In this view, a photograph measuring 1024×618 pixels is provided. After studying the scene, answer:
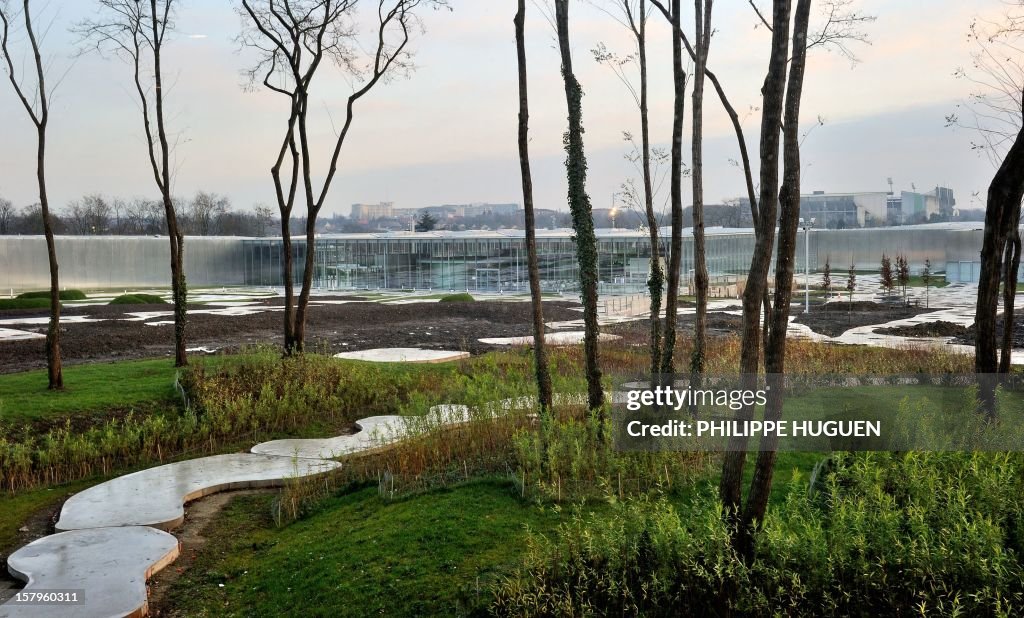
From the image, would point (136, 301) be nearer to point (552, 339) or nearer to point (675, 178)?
point (552, 339)

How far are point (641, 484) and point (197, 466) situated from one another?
5.07 m

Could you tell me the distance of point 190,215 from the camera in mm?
79938

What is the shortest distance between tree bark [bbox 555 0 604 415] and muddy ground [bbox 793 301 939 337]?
14.8 m

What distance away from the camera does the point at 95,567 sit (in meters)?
6.43

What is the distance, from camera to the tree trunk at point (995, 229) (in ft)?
30.1

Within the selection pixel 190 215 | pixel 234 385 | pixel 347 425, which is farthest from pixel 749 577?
pixel 190 215

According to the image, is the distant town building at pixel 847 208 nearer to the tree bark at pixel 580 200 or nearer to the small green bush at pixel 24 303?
the small green bush at pixel 24 303

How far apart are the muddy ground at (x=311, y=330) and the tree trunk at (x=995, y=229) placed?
10.6 meters

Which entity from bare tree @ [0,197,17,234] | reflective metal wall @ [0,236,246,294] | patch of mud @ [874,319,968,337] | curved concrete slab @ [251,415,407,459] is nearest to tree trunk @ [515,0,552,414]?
curved concrete slab @ [251,415,407,459]

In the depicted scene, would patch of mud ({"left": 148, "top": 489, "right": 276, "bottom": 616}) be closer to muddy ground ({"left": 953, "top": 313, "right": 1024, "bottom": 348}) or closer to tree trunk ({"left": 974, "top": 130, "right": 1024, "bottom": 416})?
tree trunk ({"left": 974, "top": 130, "right": 1024, "bottom": 416})

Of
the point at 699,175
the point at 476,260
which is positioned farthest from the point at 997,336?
the point at 476,260

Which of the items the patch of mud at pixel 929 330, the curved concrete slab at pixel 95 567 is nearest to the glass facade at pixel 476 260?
the patch of mud at pixel 929 330

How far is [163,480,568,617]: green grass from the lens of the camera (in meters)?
5.66

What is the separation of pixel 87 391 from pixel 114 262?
39.0 m
